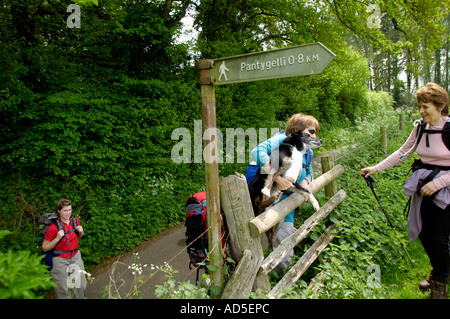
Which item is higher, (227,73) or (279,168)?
(227,73)

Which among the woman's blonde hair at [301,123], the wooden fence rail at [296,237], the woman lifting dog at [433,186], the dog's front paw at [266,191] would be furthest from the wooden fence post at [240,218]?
the woman lifting dog at [433,186]

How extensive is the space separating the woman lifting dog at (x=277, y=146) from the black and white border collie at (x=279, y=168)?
62 mm

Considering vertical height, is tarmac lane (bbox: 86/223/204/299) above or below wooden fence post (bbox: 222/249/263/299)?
below

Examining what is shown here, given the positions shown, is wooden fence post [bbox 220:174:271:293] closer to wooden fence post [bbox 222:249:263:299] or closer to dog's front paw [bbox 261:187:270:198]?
wooden fence post [bbox 222:249:263:299]

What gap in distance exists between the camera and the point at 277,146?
286 cm

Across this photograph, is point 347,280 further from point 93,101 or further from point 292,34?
point 292,34

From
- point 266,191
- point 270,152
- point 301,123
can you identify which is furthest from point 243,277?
point 301,123

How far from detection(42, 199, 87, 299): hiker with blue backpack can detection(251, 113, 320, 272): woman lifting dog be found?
254 centimetres

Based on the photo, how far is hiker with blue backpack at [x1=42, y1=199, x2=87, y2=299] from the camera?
10.7 ft

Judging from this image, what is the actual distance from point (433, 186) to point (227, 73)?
2.15 metres

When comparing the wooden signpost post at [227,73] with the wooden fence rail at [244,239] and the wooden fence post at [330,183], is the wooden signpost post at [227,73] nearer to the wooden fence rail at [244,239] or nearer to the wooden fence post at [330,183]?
the wooden fence rail at [244,239]

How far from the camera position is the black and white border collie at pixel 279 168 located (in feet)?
9.11

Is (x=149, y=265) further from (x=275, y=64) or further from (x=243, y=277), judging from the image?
(x=275, y=64)

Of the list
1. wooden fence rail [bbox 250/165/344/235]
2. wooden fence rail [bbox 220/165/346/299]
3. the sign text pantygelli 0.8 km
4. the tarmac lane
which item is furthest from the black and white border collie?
the tarmac lane
